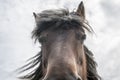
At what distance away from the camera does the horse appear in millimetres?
6938

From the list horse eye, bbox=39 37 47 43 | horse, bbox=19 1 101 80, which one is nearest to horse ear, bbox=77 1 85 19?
horse, bbox=19 1 101 80

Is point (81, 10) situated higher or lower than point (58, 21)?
higher

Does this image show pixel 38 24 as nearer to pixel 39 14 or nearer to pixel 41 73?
pixel 39 14

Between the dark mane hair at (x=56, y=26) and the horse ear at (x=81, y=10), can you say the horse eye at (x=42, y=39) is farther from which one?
the horse ear at (x=81, y=10)

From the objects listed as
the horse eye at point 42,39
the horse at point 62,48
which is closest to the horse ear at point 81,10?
the horse at point 62,48

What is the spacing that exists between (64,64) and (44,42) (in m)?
1.36

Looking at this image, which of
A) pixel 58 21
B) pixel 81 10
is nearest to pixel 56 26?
pixel 58 21

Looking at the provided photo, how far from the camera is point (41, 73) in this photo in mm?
8906

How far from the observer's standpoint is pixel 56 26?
27.0 ft

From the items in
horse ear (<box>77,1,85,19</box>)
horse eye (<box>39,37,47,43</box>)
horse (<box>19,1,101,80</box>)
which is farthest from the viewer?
horse ear (<box>77,1,85,19</box>)

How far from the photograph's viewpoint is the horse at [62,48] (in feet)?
22.8

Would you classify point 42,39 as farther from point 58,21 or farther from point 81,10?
point 81,10

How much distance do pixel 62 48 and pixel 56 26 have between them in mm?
883

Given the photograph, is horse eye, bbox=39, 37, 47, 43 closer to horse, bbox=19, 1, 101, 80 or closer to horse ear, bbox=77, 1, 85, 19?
horse, bbox=19, 1, 101, 80
